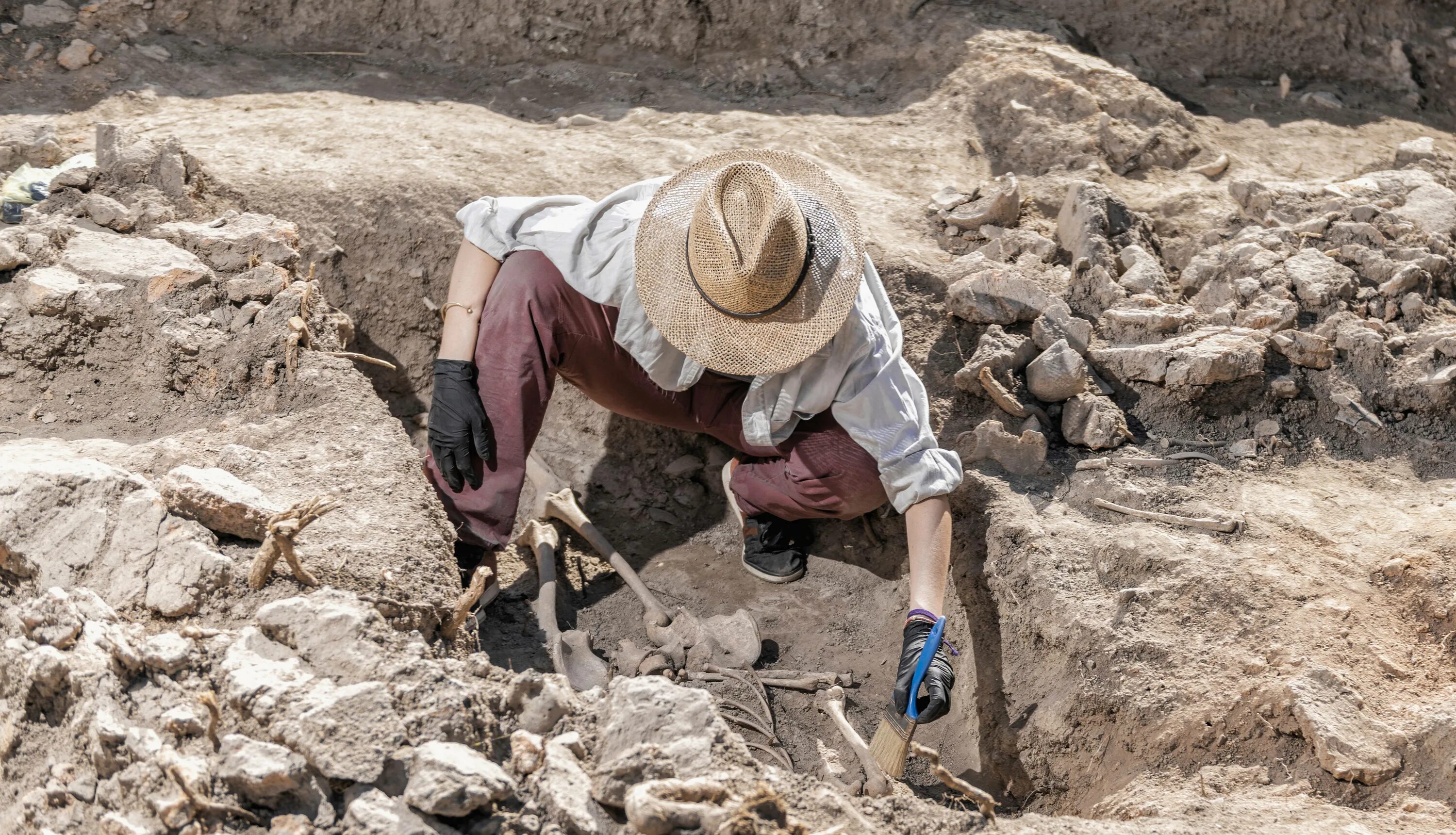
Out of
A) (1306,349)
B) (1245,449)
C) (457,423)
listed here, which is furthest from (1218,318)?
(457,423)

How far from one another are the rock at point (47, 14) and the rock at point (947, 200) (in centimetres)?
400

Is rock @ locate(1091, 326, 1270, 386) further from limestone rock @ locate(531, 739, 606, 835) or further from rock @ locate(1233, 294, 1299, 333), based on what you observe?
limestone rock @ locate(531, 739, 606, 835)

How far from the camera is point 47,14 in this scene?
5.05m

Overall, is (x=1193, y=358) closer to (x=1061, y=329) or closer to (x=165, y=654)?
(x=1061, y=329)

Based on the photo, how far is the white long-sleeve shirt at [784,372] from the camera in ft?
10.1

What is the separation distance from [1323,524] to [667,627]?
6.48ft

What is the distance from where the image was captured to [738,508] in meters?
3.79

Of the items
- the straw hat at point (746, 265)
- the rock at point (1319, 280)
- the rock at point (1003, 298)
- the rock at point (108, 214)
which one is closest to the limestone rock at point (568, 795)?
the straw hat at point (746, 265)

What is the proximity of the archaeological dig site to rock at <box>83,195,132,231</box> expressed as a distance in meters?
0.04

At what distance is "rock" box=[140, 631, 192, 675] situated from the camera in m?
2.13

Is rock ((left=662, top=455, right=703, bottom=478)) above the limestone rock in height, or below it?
below

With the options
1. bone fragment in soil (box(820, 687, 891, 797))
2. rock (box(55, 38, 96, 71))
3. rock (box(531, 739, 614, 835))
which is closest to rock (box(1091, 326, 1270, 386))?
bone fragment in soil (box(820, 687, 891, 797))

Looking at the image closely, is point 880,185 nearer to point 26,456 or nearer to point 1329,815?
point 1329,815

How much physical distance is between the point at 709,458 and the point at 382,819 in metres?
2.29
